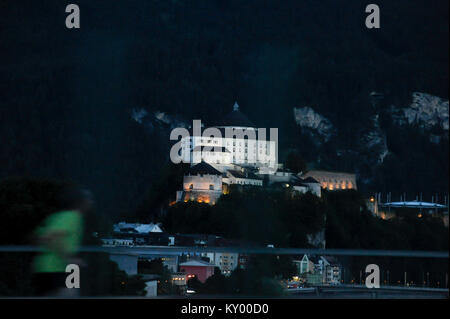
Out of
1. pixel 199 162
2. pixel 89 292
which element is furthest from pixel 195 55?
pixel 89 292

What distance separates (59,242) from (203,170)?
146ft

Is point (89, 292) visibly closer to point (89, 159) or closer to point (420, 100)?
point (89, 159)

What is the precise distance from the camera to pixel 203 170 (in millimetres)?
49281

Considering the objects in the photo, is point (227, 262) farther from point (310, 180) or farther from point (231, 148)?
point (231, 148)

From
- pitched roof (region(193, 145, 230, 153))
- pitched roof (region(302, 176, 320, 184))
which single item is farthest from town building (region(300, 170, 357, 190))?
pitched roof (region(193, 145, 230, 153))

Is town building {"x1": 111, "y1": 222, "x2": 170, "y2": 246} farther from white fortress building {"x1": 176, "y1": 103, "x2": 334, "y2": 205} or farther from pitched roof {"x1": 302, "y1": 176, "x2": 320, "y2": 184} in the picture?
pitched roof {"x1": 302, "y1": 176, "x2": 320, "y2": 184}

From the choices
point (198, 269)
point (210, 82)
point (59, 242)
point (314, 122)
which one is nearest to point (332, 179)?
point (314, 122)

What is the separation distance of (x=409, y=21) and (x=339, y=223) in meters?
41.1

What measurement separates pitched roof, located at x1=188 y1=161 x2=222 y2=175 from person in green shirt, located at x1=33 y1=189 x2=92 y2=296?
43.6m

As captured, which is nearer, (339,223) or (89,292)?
(89,292)

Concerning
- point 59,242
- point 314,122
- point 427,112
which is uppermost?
point 427,112

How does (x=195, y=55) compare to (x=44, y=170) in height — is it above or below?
above

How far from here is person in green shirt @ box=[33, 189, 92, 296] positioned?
4.71 metres

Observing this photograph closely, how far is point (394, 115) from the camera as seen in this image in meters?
82.5
